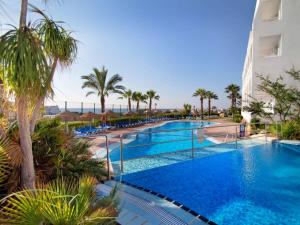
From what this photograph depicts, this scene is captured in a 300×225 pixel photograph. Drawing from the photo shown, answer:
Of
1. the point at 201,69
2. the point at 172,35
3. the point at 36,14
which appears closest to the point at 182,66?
the point at 201,69

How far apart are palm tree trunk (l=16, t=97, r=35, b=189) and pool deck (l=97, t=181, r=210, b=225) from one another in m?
1.02

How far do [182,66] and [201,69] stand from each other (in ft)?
9.28

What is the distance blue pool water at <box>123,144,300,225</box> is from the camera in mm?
4273

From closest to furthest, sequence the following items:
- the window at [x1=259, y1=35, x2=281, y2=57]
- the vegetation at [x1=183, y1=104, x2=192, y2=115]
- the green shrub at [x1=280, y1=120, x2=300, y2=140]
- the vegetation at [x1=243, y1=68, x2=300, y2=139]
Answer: the green shrub at [x1=280, y1=120, x2=300, y2=140] < the vegetation at [x1=243, y1=68, x2=300, y2=139] < the window at [x1=259, y1=35, x2=281, y2=57] < the vegetation at [x1=183, y1=104, x2=192, y2=115]

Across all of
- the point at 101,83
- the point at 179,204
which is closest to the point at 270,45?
the point at 101,83

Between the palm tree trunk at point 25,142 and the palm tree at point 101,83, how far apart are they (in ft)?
64.7

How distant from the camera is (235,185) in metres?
5.73

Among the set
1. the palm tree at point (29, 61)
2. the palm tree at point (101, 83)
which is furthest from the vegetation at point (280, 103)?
the palm tree at point (101, 83)

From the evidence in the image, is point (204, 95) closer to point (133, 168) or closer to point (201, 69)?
point (201, 69)

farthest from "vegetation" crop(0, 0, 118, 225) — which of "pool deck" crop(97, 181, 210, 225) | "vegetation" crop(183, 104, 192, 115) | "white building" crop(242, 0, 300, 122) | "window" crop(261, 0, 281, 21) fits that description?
"vegetation" crop(183, 104, 192, 115)

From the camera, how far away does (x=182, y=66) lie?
25641 mm

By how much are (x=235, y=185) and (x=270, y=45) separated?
1633 cm

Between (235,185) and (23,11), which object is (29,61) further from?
(235,185)

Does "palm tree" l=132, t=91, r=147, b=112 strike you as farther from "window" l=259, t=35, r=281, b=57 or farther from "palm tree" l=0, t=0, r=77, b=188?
"palm tree" l=0, t=0, r=77, b=188
